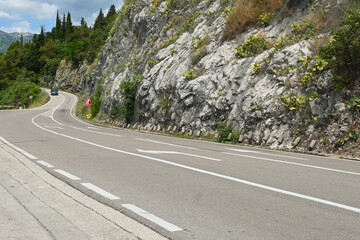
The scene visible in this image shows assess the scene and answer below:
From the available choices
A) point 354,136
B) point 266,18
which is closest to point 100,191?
point 354,136

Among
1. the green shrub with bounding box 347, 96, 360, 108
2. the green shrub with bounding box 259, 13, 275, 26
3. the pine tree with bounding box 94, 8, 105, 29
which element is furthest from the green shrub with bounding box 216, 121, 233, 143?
the pine tree with bounding box 94, 8, 105, 29

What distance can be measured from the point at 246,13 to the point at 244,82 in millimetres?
5668

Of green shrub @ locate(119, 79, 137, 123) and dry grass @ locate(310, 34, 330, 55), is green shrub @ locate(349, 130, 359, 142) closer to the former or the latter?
dry grass @ locate(310, 34, 330, 55)

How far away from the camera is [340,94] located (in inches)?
513

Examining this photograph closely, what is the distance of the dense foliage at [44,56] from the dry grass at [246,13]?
67.3 metres

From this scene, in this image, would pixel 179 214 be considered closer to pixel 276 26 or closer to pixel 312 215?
pixel 312 215

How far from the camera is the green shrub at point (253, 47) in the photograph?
60.6 feet

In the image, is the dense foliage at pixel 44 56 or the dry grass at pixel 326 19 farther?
the dense foliage at pixel 44 56

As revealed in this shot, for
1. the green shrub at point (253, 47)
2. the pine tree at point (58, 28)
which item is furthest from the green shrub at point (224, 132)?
the pine tree at point (58, 28)

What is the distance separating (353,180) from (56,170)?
19.9 ft

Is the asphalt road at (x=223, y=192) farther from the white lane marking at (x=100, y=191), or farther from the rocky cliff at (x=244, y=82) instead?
→ the rocky cliff at (x=244, y=82)

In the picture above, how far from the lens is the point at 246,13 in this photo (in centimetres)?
2098

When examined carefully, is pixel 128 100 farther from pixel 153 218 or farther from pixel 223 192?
pixel 153 218

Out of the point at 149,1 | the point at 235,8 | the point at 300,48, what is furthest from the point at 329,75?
the point at 149,1
